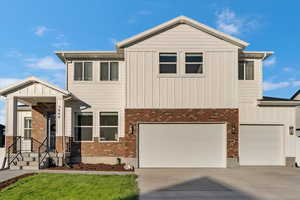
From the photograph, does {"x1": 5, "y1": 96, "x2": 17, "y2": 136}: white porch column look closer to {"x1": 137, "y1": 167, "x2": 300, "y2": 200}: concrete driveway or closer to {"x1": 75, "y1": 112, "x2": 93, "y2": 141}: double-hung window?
{"x1": 75, "y1": 112, "x2": 93, "y2": 141}: double-hung window

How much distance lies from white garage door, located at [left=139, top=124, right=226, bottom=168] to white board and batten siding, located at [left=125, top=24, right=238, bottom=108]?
1.22 m

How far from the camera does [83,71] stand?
15.6 meters

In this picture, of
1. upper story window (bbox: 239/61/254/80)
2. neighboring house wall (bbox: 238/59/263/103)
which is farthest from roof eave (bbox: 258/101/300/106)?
upper story window (bbox: 239/61/254/80)

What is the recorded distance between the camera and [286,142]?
49.6ft

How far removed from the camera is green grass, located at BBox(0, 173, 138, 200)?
7.67 meters

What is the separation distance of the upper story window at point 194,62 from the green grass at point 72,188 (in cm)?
658

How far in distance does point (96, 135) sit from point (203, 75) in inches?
262

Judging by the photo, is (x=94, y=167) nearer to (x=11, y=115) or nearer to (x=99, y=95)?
(x=99, y=95)

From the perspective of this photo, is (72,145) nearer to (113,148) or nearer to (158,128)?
(113,148)

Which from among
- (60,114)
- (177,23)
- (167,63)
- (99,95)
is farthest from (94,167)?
(177,23)

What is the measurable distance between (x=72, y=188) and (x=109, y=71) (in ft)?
27.0

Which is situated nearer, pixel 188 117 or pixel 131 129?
pixel 131 129

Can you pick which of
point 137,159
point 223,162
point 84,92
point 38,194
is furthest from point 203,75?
point 38,194

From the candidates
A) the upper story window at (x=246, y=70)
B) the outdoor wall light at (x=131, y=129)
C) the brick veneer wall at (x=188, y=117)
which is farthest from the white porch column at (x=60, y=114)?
the upper story window at (x=246, y=70)
